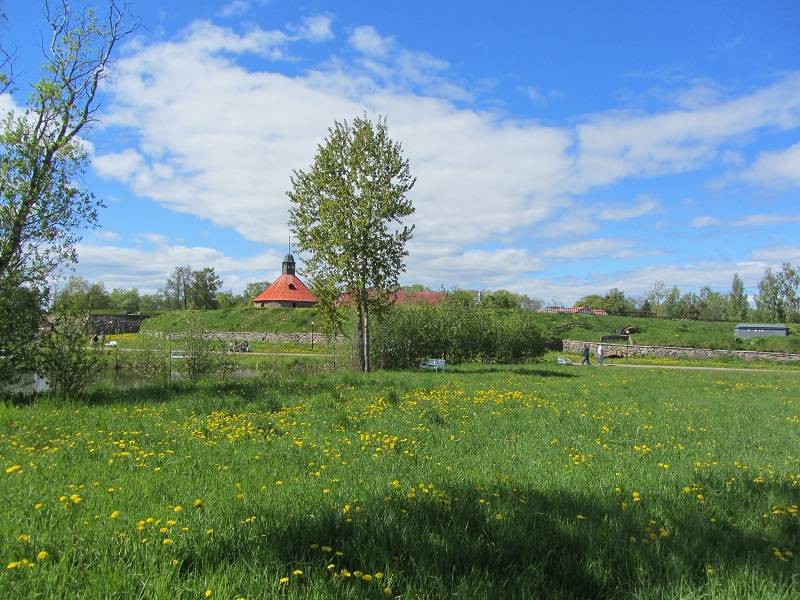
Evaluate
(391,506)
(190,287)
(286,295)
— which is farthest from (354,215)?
(190,287)

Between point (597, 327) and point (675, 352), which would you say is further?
point (597, 327)

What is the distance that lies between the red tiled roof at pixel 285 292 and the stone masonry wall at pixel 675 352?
44389 mm

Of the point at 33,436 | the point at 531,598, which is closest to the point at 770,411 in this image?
the point at 531,598

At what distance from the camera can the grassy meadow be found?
325 centimetres

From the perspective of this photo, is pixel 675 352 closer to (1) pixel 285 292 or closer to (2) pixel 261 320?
(2) pixel 261 320

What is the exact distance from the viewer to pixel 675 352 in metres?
48.6

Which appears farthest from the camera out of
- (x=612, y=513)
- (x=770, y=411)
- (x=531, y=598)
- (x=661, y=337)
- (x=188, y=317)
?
(x=661, y=337)

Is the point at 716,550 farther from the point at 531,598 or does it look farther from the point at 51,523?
the point at 51,523

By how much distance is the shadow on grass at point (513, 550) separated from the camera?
3.27 m

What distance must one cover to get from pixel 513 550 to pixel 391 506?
1.15m

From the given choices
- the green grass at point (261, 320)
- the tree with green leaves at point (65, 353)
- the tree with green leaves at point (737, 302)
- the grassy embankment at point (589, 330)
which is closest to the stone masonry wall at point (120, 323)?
the green grass at point (261, 320)

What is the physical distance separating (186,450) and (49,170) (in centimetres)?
872

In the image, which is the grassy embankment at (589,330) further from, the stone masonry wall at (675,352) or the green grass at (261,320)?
the stone masonry wall at (675,352)

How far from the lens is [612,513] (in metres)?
4.52
